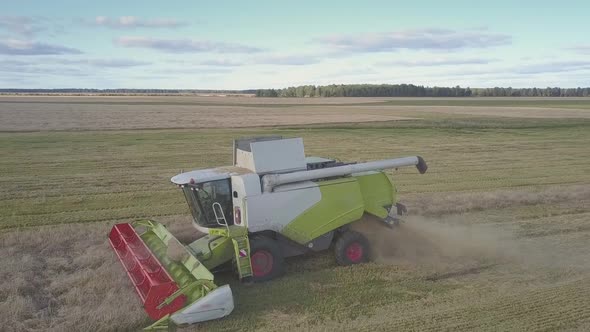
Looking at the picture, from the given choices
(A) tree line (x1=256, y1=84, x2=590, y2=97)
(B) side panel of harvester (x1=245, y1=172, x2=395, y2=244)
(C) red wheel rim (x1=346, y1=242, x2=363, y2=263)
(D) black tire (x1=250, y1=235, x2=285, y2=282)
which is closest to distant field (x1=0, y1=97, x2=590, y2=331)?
(D) black tire (x1=250, y1=235, x2=285, y2=282)

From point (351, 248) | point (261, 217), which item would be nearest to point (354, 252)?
point (351, 248)

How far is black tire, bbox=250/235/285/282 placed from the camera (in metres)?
8.80

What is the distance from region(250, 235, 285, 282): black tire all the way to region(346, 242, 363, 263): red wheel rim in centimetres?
134

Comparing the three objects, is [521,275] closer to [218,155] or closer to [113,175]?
[113,175]

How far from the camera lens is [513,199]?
47.5 feet

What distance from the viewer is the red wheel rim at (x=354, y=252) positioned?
964 centimetres

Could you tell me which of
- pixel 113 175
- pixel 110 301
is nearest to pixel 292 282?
pixel 110 301

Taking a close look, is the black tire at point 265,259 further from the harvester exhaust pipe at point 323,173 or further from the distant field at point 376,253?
A: the harvester exhaust pipe at point 323,173

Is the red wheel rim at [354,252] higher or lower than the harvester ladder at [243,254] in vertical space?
lower

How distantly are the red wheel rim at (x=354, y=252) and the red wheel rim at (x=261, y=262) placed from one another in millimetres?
1545

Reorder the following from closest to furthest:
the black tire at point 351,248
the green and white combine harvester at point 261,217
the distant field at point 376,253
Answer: the distant field at point 376,253, the green and white combine harvester at point 261,217, the black tire at point 351,248

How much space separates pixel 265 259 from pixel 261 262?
0.08 metres

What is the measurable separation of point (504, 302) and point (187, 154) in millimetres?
18031

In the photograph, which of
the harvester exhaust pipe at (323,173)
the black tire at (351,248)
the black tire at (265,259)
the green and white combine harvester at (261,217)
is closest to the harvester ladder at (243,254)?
the green and white combine harvester at (261,217)
